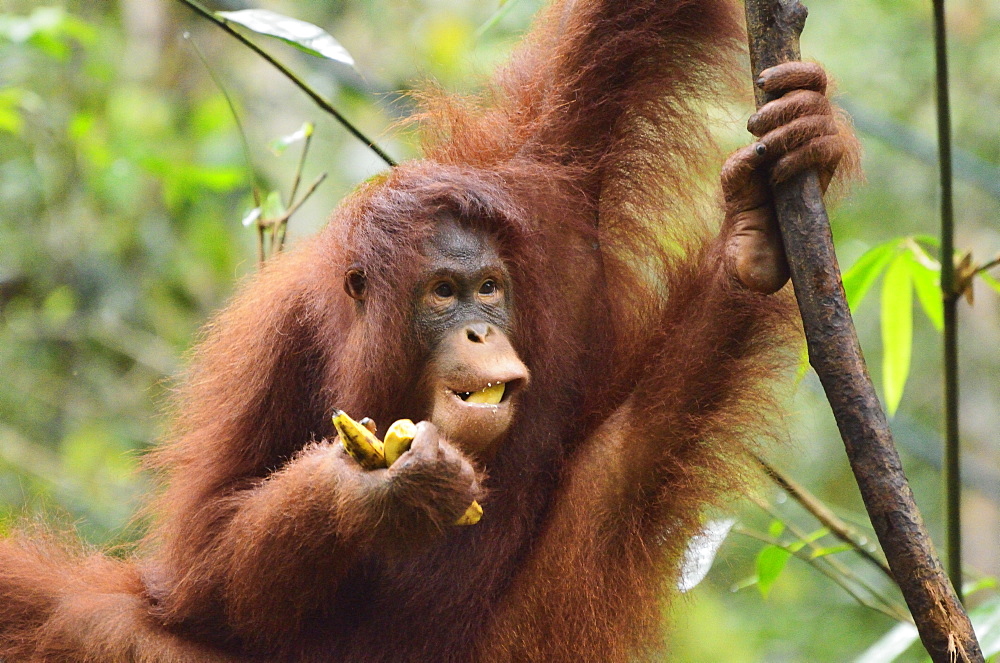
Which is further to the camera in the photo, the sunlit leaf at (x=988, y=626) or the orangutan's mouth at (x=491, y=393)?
the sunlit leaf at (x=988, y=626)

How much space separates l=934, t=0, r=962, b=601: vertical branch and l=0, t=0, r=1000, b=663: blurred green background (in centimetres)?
28

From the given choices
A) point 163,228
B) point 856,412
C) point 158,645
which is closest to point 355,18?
point 163,228

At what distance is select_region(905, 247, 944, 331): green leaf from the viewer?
9.45 feet

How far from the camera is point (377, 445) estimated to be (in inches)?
84.7

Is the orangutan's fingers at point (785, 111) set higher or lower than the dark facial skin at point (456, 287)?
higher

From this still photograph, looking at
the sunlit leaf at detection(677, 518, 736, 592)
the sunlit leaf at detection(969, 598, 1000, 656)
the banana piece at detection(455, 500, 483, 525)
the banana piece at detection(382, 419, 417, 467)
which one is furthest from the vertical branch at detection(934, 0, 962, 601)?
the banana piece at detection(382, 419, 417, 467)

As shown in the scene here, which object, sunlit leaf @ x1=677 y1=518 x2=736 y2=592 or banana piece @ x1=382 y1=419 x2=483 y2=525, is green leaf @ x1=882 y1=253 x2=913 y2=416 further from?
banana piece @ x1=382 y1=419 x2=483 y2=525

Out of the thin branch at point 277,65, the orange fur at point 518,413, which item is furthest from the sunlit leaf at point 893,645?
the thin branch at point 277,65

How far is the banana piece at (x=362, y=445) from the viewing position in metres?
2.10

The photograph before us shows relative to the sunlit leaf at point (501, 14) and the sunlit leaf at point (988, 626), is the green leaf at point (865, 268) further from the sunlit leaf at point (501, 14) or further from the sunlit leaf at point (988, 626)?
the sunlit leaf at point (501, 14)

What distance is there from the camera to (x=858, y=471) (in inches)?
72.4

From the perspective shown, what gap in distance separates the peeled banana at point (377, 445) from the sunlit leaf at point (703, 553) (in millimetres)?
761

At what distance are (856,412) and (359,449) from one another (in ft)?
3.14

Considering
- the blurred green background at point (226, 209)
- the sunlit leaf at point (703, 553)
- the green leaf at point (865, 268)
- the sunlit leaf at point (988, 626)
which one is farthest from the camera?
the blurred green background at point (226, 209)
